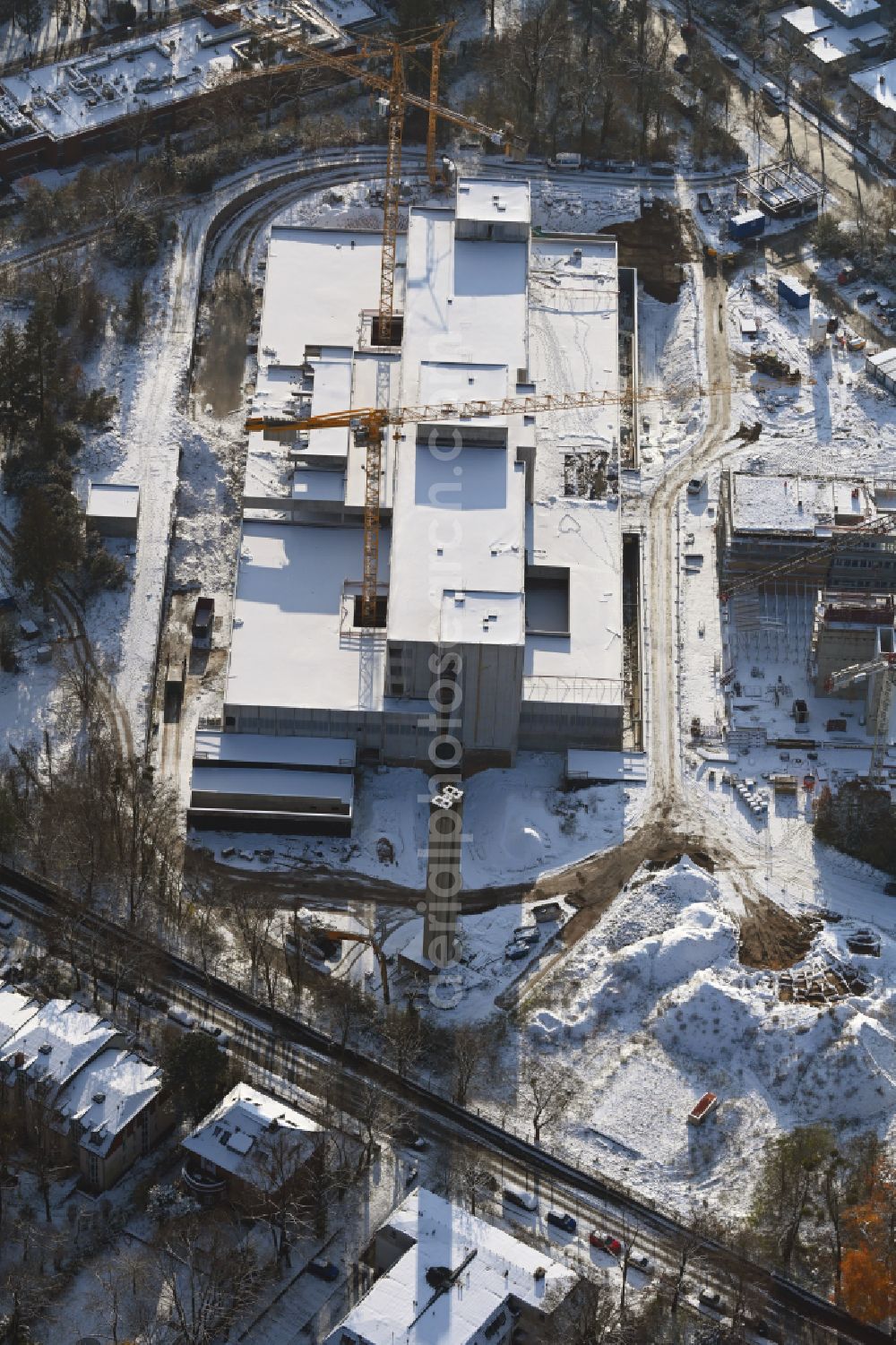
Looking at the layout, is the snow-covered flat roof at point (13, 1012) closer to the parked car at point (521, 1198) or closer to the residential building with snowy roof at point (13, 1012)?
the residential building with snowy roof at point (13, 1012)

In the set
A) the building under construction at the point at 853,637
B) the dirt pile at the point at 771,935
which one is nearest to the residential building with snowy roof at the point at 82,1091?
the dirt pile at the point at 771,935

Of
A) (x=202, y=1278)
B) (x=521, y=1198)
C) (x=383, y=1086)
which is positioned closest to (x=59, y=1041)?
(x=202, y=1278)

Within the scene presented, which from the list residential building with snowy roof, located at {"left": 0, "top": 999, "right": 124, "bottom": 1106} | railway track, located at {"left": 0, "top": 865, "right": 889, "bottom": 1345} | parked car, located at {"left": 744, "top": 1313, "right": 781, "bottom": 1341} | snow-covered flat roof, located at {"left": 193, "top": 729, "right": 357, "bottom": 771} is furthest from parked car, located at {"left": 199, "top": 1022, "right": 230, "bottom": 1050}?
parked car, located at {"left": 744, "top": 1313, "right": 781, "bottom": 1341}

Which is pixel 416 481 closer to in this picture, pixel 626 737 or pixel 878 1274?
pixel 626 737

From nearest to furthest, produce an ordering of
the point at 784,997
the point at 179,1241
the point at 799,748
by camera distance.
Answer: the point at 179,1241 < the point at 784,997 < the point at 799,748

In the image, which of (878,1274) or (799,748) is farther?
(799,748)

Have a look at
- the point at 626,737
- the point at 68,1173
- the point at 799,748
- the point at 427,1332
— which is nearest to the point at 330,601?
the point at 626,737

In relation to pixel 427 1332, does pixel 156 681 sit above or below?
above
